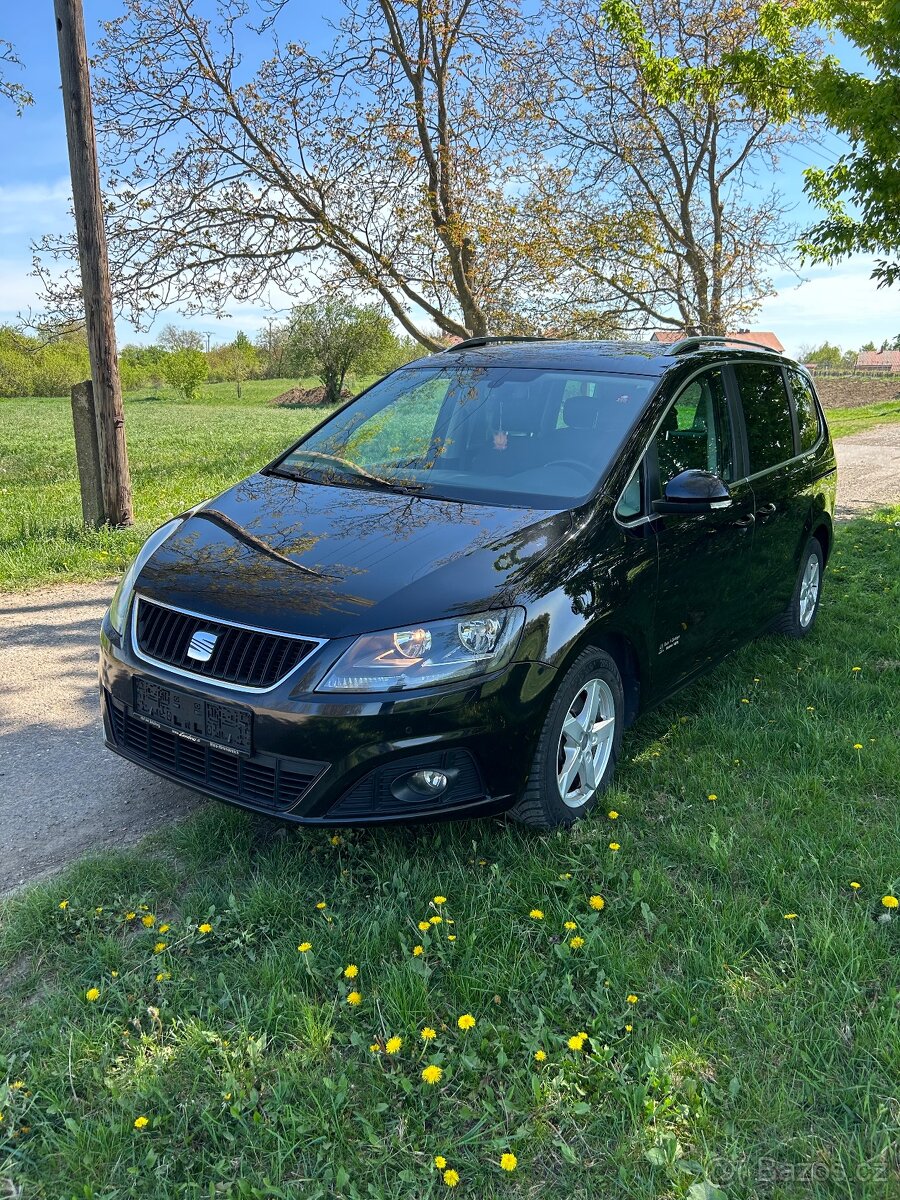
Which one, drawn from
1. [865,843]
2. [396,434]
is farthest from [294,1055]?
[396,434]

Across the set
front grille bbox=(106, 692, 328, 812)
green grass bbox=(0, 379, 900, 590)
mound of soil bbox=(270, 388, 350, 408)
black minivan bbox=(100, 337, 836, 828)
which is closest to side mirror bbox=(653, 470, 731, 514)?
black minivan bbox=(100, 337, 836, 828)

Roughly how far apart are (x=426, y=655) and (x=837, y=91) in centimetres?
987

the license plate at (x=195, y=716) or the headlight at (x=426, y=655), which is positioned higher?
the headlight at (x=426, y=655)

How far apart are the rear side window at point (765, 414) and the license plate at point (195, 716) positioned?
2.99 metres

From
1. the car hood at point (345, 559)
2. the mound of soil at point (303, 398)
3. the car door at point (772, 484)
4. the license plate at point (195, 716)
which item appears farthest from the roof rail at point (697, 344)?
the mound of soil at point (303, 398)

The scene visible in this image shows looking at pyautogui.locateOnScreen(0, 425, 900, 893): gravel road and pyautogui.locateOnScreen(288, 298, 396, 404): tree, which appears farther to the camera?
pyautogui.locateOnScreen(288, 298, 396, 404): tree

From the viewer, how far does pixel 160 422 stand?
108 ft

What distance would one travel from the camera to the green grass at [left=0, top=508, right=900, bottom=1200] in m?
2.10

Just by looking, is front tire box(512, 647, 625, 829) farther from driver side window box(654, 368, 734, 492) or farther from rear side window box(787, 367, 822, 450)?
rear side window box(787, 367, 822, 450)

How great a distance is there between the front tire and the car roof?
1.53 m

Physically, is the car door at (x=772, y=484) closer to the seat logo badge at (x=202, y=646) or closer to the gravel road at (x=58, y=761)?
the seat logo badge at (x=202, y=646)

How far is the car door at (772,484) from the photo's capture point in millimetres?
4711

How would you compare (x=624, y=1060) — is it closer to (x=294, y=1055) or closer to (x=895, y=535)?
(x=294, y=1055)

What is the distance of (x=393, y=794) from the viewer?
9.58 ft
